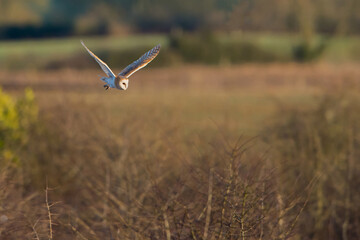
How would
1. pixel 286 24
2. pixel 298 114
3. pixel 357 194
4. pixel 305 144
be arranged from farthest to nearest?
1. pixel 286 24
2. pixel 298 114
3. pixel 305 144
4. pixel 357 194

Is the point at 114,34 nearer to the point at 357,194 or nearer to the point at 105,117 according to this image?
the point at 105,117

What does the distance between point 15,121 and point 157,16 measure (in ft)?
35.6

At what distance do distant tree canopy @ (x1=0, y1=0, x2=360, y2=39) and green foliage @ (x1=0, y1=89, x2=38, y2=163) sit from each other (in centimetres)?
248

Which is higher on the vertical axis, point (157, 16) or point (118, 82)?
point (157, 16)

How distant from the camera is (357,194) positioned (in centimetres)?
699

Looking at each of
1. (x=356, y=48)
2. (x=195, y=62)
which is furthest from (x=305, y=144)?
(x=356, y=48)

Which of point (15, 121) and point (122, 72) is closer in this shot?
point (122, 72)

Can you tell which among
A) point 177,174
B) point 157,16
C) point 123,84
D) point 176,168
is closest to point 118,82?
point 123,84

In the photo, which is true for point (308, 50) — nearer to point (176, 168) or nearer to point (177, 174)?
point (176, 168)

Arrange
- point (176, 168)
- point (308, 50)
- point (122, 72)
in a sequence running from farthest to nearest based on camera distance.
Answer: point (308, 50), point (176, 168), point (122, 72)

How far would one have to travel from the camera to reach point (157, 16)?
18.6 metres

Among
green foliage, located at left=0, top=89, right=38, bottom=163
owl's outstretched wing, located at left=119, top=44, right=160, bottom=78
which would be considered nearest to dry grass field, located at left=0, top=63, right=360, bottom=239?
green foliage, located at left=0, top=89, right=38, bottom=163

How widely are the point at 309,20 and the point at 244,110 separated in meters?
5.78

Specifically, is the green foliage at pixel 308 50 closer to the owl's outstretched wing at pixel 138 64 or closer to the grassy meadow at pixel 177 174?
the grassy meadow at pixel 177 174
